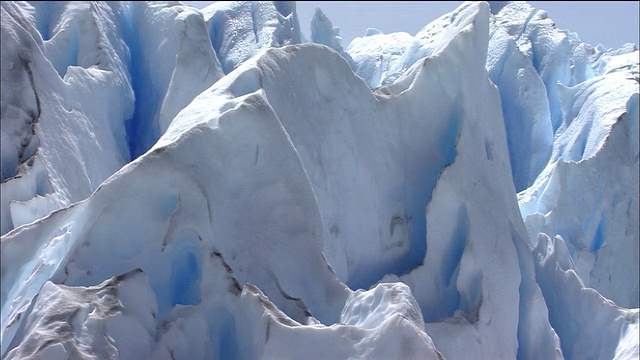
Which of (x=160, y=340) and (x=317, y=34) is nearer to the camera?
(x=160, y=340)

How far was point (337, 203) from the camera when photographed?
4.96 m

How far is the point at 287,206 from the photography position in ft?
13.5

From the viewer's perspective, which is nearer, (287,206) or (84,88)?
(287,206)

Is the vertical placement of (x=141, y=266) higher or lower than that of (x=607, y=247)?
higher

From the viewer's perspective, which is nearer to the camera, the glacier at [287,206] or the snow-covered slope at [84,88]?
the glacier at [287,206]

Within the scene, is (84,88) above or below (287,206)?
below

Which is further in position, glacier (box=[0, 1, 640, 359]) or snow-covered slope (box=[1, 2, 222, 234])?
snow-covered slope (box=[1, 2, 222, 234])

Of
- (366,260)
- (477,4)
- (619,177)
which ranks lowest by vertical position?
(619,177)

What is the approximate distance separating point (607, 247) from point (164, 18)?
5.35 meters

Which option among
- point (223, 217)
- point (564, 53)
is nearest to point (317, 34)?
point (564, 53)

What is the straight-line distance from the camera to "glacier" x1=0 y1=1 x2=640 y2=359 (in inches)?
137

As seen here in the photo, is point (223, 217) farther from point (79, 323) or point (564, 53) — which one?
point (564, 53)

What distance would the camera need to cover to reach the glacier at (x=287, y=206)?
3484 mm

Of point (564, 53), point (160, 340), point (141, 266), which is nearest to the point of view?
point (160, 340)
